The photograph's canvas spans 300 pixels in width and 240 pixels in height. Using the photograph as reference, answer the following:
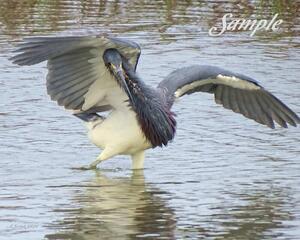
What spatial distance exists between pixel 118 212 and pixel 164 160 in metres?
1.73

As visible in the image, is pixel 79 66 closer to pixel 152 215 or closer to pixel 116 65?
pixel 116 65

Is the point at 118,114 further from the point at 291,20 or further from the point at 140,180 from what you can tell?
the point at 291,20

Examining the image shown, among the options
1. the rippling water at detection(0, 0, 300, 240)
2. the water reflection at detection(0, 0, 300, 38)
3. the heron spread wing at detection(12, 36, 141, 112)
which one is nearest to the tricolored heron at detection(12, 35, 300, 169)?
the heron spread wing at detection(12, 36, 141, 112)

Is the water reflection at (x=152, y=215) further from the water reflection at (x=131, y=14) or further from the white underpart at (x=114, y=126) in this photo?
the water reflection at (x=131, y=14)

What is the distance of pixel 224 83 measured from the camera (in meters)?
9.20

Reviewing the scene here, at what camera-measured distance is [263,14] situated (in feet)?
49.0

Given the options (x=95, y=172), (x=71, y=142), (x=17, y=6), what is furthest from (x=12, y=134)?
(x=17, y=6)

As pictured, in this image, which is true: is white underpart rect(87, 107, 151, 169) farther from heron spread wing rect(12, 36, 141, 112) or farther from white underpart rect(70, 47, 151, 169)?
heron spread wing rect(12, 36, 141, 112)

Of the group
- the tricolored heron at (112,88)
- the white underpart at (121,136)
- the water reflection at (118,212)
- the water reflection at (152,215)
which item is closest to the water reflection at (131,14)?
the tricolored heron at (112,88)

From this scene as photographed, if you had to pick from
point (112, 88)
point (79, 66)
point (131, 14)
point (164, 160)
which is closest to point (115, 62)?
point (79, 66)

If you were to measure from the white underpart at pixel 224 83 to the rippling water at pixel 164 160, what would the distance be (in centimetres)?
48

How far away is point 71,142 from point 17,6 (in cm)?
593

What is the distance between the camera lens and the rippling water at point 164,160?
23.3ft

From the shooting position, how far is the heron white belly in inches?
335
